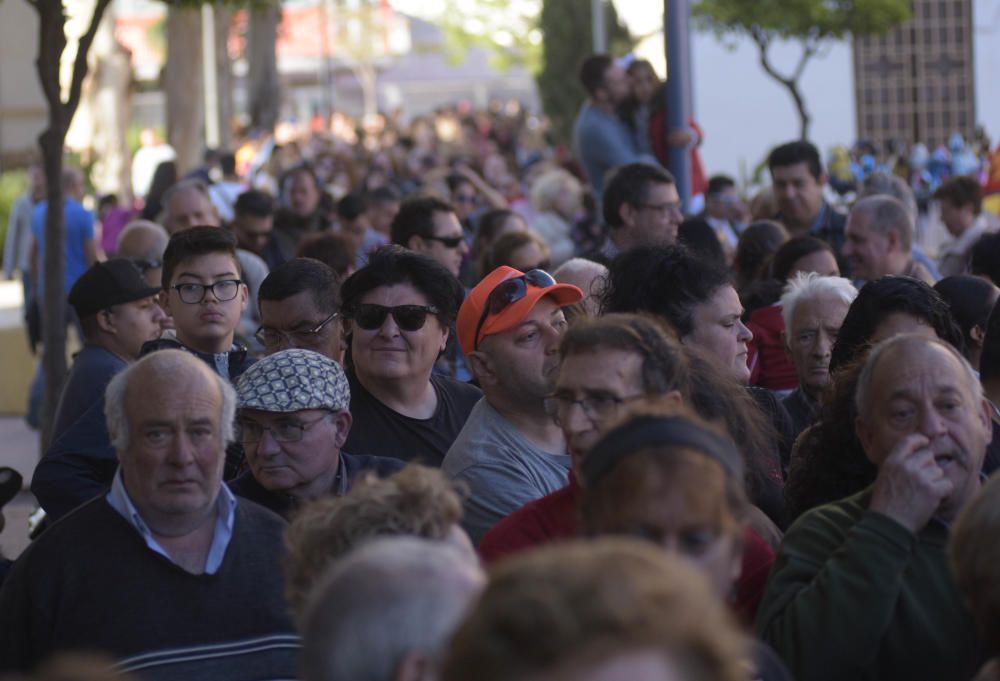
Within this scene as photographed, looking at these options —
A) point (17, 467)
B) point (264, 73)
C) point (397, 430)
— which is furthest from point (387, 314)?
point (264, 73)

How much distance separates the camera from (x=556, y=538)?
13.2 feet

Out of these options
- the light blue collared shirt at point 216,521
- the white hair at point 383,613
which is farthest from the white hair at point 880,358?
the white hair at point 383,613

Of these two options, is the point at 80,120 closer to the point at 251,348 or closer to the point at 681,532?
the point at 251,348

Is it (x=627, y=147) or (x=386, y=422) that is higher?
(x=627, y=147)

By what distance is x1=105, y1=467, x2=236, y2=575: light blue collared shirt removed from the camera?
451cm

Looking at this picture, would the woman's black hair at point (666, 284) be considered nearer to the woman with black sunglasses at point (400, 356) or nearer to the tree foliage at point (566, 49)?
the woman with black sunglasses at point (400, 356)

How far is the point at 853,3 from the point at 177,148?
14364 millimetres

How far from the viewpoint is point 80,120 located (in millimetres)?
46781

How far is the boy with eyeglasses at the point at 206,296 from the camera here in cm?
695

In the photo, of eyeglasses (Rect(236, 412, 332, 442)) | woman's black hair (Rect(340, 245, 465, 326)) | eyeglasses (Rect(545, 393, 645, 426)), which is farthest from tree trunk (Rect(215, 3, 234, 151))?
eyeglasses (Rect(545, 393, 645, 426))

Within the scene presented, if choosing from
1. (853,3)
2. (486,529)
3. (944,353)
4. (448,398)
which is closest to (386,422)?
(448,398)

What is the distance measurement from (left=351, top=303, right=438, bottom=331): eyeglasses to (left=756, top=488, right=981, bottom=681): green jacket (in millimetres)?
2887

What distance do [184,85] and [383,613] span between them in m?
26.0

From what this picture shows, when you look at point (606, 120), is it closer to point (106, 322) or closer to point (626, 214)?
point (626, 214)
